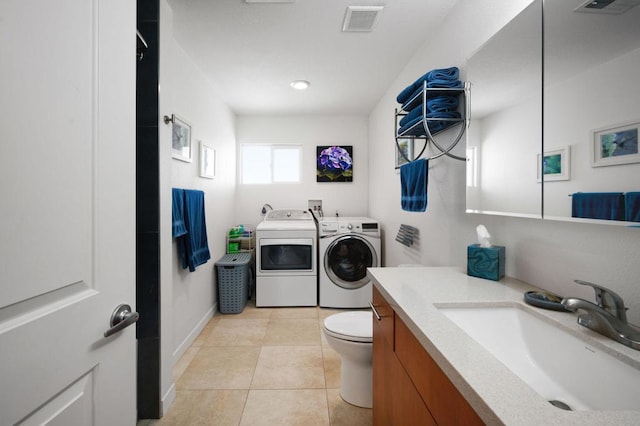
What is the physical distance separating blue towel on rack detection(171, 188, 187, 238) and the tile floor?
998 millimetres

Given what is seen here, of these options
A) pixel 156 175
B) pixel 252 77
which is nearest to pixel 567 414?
pixel 156 175

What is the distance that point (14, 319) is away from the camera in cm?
51

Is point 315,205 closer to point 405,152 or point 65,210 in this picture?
point 405,152

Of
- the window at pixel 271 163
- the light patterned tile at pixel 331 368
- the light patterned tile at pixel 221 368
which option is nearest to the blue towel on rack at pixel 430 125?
the light patterned tile at pixel 331 368

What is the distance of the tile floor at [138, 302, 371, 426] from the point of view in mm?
1648

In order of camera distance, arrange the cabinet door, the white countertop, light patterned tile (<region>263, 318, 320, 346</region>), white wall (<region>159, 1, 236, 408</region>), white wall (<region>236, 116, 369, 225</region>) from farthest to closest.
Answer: white wall (<region>236, 116, 369, 225</region>) < light patterned tile (<region>263, 318, 320, 346</region>) < white wall (<region>159, 1, 236, 408</region>) < the cabinet door < the white countertop

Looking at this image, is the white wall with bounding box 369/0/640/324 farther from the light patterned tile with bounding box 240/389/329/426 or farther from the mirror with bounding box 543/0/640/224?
the light patterned tile with bounding box 240/389/329/426

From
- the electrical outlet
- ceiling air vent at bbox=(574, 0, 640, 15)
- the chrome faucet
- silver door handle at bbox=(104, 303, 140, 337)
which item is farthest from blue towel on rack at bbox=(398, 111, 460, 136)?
the electrical outlet

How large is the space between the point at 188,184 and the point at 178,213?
0.41 metres

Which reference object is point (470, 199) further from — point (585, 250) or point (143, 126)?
point (143, 126)

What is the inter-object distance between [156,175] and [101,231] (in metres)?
0.96

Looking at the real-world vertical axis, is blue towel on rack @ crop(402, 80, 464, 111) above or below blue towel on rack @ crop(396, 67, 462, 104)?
below

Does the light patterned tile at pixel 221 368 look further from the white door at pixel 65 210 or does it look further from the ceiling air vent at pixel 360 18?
the ceiling air vent at pixel 360 18

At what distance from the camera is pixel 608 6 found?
0.83 m
